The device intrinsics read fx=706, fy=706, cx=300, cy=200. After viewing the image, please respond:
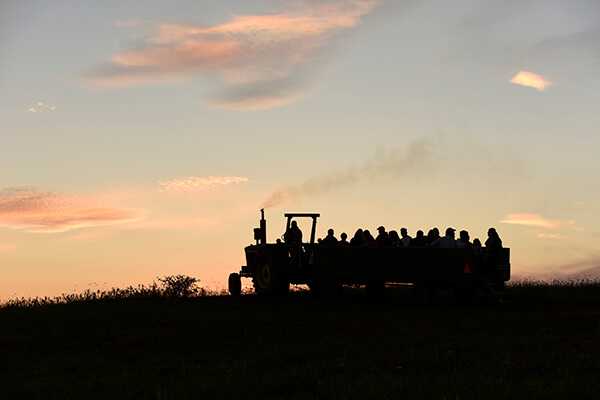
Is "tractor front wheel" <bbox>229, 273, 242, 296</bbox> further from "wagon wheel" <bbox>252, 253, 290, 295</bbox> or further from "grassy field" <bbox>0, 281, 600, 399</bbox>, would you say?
"grassy field" <bbox>0, 281, 600, 399</bbox>

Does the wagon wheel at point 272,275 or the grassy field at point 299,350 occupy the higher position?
the wagon wheel at point 272,275

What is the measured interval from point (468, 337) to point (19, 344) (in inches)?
428

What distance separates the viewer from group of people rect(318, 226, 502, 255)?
2423cm

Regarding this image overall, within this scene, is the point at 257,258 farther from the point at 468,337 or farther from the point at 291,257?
the point at 468,337

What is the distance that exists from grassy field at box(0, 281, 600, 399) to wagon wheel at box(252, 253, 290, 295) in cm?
194

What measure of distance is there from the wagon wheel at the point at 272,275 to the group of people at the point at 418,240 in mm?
1855

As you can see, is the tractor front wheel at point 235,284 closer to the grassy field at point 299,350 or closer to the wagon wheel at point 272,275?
the wagon wheel at point 272,275

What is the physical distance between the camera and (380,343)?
50.5 feet

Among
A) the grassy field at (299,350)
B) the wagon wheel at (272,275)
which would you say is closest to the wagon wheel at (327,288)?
the wagon wheel at (272,275)

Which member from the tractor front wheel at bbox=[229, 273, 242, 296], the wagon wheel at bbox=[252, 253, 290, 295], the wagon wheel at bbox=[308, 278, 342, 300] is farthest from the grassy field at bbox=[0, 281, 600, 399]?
the tractor front wheel at bbox=[229, 273, 242, 296]

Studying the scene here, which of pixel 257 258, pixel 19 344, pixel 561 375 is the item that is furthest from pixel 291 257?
pixel 561 375

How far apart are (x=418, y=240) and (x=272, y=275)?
5.80 meters

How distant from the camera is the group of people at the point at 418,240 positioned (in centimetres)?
2423

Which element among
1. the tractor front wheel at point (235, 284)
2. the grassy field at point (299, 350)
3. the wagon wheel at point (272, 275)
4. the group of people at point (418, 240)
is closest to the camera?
the grassy field at point (299, 350)
